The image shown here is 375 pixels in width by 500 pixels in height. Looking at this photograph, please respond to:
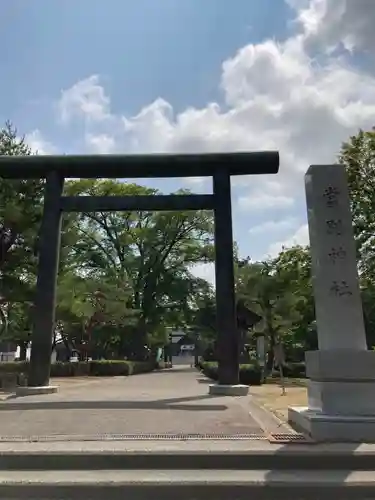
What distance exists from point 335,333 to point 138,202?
5944 mm

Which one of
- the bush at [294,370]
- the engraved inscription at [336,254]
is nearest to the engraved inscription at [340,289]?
the engraved inscription at [336,254]

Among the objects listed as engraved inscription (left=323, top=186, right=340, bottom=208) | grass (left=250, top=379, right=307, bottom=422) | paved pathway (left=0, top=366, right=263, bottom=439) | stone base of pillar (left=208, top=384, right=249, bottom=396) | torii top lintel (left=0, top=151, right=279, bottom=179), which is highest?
torii top lintel (left=0, top=151, right=279, bottom=179)

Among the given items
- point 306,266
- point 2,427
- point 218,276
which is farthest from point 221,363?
point 306,266

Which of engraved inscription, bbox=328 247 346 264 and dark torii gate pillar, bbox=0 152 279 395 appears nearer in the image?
engraved inscription, bbox=328 247 346 264

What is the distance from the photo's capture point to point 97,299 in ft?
83.6

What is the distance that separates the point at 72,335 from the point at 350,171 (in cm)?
2100

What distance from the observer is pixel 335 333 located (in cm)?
570

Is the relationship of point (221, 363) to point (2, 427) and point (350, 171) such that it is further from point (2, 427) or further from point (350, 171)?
point (350, 171)

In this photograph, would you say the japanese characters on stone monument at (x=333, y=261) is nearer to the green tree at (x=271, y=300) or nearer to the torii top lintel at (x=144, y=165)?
the torii top lintel at (x=144, y=165)

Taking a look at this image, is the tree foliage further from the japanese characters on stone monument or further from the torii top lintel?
the japanese characters on stone monument

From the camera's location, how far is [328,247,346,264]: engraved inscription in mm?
6078

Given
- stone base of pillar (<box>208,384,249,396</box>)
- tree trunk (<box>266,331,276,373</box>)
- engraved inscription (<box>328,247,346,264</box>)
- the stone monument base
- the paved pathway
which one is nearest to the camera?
the stone monument base

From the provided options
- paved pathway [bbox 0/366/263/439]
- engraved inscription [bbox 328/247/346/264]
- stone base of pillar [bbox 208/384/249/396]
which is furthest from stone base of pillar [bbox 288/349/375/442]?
→ stone base of pillar [bbox 208/384/249/396]

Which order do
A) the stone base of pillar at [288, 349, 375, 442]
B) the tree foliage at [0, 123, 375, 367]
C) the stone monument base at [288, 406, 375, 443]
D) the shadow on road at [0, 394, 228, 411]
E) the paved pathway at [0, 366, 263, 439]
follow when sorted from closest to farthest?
the stone monument base at [288, 406, 375, 443], the stone base of pillar at [288, 349, 375, 442], the paved pathway at [0, 366, 263, 439], the shadow on road at [0, 394, 228, 411], the tree foliage at [0, 123, 375, 367]
